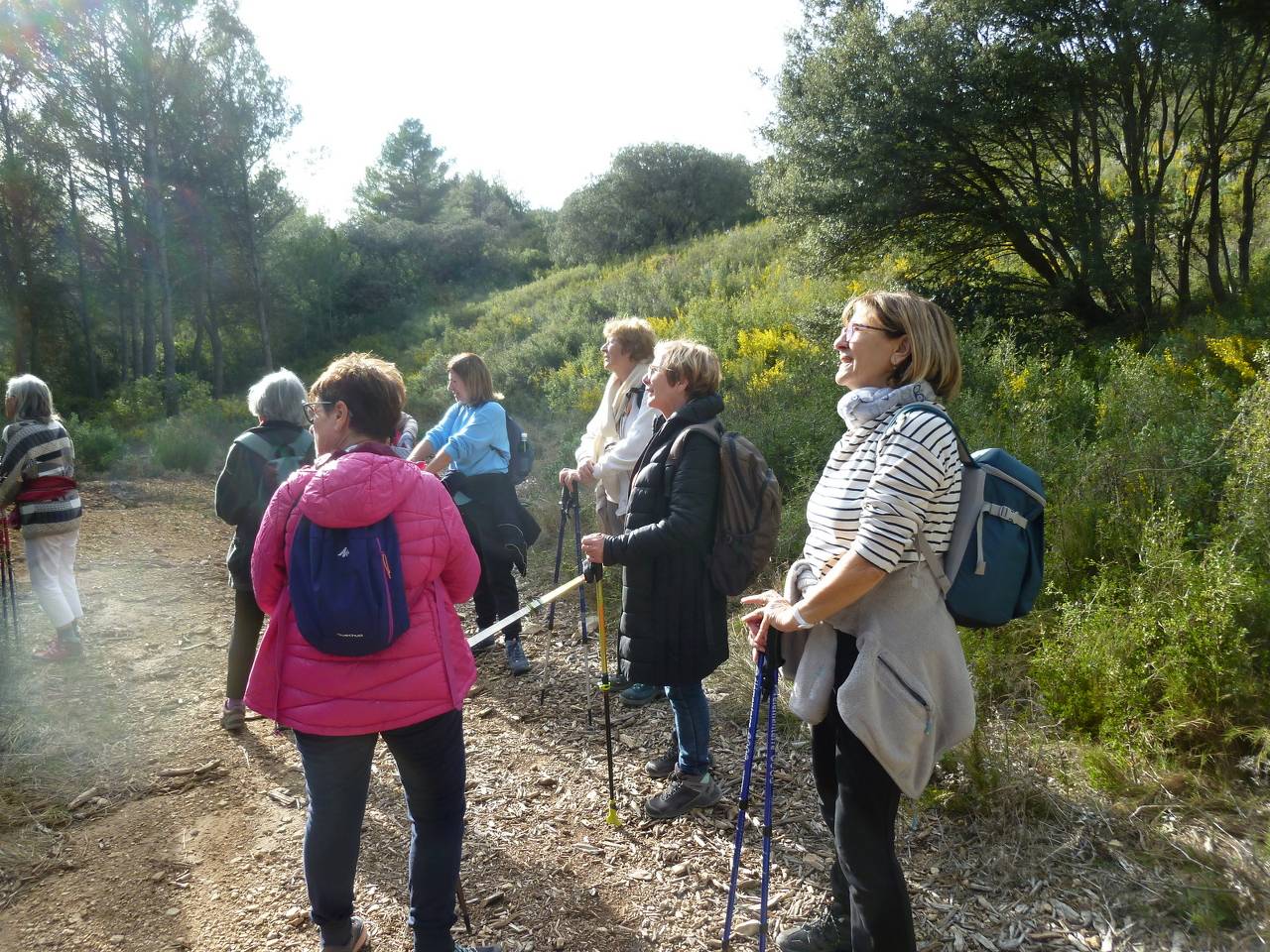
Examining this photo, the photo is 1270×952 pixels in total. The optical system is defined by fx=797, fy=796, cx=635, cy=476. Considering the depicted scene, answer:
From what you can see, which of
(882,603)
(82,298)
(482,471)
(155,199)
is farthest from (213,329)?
(882,603)

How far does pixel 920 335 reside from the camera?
2084mm

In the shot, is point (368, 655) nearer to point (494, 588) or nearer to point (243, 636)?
point (243, 636)

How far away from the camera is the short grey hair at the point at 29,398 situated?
5.06 metres

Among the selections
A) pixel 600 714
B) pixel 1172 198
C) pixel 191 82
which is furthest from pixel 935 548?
pixel 191 82

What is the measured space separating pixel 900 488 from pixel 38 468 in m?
5.51

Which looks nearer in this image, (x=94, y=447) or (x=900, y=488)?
(x=900, y=488)

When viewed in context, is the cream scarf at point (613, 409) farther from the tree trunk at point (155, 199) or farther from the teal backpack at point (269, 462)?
the tree trunk at point (155, 199)

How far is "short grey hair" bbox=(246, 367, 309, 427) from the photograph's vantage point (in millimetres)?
4121

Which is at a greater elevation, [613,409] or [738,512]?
[613,409]

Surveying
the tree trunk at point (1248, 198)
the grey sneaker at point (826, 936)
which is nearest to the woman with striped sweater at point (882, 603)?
the grey sneaker at point (826, 936)

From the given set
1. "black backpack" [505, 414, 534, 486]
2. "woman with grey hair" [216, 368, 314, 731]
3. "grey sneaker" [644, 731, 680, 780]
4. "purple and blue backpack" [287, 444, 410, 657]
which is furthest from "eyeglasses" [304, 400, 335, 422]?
"black backpack" [505, 414, 534, 486]

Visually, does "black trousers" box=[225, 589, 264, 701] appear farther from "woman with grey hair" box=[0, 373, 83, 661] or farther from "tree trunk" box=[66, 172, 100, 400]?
"tree trunk" box=[66, 172, 100, 400]

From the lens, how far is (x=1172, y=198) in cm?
896

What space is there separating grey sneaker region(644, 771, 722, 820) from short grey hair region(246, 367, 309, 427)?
8.64 ft
